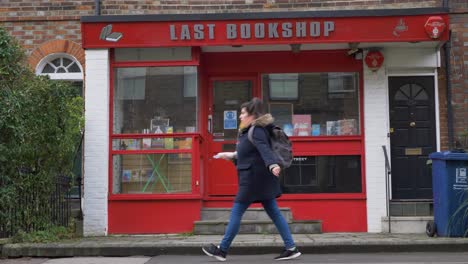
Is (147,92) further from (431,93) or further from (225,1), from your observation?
(431,93)

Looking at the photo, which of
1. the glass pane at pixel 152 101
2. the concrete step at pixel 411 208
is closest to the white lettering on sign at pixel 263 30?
the glass pane at pixel 152 101

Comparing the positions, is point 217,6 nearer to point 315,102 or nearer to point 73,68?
point 315,102

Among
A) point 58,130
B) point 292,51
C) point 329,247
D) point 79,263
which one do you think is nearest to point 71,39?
point 58,130

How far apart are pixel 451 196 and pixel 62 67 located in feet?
22.6

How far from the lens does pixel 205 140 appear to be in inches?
418

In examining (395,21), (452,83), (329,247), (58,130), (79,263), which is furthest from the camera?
(452,83)

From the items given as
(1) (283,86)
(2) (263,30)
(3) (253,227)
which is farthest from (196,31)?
(3) (253,227)

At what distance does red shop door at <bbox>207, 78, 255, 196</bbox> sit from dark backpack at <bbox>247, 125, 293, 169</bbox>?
12.0 ft

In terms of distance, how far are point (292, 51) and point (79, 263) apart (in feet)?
16.4

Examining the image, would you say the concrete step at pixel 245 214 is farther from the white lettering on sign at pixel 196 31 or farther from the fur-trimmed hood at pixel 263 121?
the fur-trimmed hood at pixel 263 121

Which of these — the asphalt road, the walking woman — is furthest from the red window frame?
the walking woman

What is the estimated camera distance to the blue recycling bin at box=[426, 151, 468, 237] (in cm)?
873

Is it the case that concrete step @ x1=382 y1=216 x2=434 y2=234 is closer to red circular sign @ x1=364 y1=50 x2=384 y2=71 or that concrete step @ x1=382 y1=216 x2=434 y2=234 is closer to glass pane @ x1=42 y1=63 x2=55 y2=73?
red circular sign @ x1=364 y1=50 x2=384 y2=71

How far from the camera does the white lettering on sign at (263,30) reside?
9.88 m
